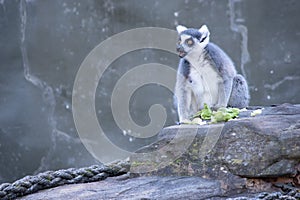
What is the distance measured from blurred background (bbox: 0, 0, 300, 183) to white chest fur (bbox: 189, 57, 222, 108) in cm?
142

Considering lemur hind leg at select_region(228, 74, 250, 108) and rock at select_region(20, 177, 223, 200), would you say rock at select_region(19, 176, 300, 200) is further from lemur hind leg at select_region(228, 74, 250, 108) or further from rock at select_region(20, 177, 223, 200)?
lemur hind leg at select_region(228, 74, 250, 108)

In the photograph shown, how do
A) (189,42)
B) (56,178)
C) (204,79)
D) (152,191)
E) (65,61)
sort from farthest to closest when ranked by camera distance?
1. (65,61)
2. (204,79)
3. (189,42)
4. (56,178)
5. (152,191)

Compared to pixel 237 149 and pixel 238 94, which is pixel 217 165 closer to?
pixel 237 149

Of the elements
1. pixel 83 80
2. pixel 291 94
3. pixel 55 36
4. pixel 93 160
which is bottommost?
pixel 93 160

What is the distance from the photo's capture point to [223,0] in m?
5.37

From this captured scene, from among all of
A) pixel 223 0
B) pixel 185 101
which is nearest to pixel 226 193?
pixel 185 101

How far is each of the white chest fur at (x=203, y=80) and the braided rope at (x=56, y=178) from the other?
112cm

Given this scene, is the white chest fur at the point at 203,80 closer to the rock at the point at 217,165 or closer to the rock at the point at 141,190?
the rock at the point at 217,165

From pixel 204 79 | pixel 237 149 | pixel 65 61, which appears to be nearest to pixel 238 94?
pixel 204 79

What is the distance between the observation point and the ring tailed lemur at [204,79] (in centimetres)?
393

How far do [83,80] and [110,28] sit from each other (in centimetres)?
61

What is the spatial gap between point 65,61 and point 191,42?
2.01 m

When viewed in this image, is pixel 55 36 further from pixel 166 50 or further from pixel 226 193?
pixel 226 193

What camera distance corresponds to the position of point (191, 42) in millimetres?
3865
